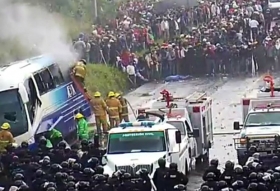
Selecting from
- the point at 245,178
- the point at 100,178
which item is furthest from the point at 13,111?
the point at 245,178

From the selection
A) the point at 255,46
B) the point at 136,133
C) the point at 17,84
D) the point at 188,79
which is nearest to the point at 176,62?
the point at 188,79

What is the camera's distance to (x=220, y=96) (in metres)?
38.0

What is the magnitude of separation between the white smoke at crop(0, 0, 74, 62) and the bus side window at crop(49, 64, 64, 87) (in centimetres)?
533

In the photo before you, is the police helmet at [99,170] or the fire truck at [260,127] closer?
the police helmet at [99,170]

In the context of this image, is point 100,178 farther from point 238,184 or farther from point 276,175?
point 276,175

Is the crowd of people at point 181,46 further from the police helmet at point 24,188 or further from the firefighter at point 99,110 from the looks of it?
the police helmet at point 24,188

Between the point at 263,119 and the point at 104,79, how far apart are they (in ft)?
47.1

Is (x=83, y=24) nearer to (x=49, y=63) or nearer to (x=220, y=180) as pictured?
(x=49, y=63)

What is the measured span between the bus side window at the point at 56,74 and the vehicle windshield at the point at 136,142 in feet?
26.2

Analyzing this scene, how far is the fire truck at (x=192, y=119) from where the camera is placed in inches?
987

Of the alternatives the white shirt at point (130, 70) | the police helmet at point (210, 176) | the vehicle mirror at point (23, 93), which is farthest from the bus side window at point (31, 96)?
the white shirt at point (130, 70)

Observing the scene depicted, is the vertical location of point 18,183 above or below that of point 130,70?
above

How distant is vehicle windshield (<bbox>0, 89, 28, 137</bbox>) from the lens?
1091 inches

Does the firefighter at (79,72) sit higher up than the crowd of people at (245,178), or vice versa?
the crowd of people at (245,178)
